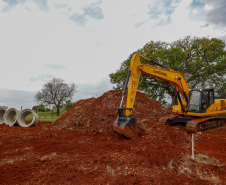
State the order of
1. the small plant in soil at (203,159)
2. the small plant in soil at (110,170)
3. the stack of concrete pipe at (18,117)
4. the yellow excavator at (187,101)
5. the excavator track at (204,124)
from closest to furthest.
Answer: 1. the small plant in soil at (110,170)
2. the small plant in soil at (203,159)
3. the yellow excavator at (187,101)
4. the excavator track at (204,124)
5. the stack of concrete pipe at (18,117)

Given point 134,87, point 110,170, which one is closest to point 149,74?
point 134,87

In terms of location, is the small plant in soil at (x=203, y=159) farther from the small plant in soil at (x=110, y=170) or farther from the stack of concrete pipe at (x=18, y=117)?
the stack of concrete pipe at (x=18, y=117)

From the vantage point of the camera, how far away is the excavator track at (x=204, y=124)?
7.81 metres

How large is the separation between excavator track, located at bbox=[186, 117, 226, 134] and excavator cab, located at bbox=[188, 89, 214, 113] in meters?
0.60

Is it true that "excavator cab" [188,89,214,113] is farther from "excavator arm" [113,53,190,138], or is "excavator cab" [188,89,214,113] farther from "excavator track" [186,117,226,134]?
"excavator track" [186,117,226,134]

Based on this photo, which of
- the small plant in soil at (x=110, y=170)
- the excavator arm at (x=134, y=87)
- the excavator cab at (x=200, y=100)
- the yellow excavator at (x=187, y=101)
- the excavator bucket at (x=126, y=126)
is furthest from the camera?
the excavator cab at (x=200, y=100)

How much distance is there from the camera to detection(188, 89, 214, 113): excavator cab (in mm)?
8578

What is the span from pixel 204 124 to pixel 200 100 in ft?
4.34

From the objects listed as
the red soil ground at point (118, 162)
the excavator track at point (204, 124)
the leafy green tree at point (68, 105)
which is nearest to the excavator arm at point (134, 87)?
the red soil ground at point (118, 162)

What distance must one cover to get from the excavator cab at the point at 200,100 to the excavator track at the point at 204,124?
600 millimetres

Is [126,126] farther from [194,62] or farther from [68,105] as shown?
[68,105]

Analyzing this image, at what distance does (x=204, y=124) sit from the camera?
28.1ft

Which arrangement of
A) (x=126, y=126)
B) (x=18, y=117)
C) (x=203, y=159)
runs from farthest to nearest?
(x=18, y=117)
(x=126, y=126)
(x=203, y=159)

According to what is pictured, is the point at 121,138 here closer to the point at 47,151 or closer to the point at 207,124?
the point at 47,151
